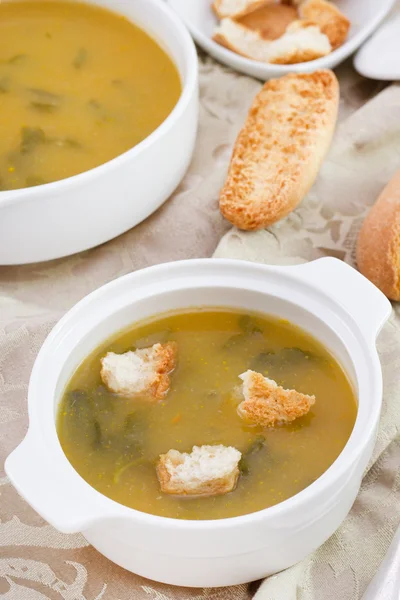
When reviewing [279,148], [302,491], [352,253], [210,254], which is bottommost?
[210,254]

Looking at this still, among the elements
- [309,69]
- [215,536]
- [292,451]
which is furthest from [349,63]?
[215,536]

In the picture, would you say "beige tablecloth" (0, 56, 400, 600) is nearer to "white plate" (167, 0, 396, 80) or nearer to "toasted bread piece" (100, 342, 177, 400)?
"white plate" (167, 0, 396, 80)

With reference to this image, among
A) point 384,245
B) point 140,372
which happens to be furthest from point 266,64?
point 140,372

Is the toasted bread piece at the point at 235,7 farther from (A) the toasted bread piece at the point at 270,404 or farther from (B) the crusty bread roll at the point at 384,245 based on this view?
(A) the toasted bread piece at the point at 270,404

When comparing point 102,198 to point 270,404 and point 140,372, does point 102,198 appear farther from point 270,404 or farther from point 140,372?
point 270,404

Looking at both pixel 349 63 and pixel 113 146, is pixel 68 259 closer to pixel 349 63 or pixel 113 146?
pixel 113 146

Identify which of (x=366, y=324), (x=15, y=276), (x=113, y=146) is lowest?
(x=15, y=276)

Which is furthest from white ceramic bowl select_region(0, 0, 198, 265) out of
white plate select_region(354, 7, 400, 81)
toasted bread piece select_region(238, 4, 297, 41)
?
white plate select_region(354, 7, 400, 81)
